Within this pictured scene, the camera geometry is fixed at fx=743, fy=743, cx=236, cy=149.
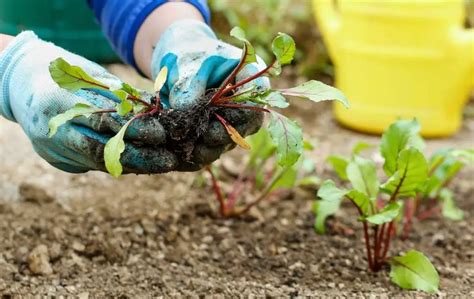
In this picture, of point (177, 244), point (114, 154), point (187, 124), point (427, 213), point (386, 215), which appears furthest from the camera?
point (427, 213)

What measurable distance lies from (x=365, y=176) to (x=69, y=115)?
23.2 inches

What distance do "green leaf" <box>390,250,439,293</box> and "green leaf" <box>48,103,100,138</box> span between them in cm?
61

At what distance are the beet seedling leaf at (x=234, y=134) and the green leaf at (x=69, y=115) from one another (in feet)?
0.63

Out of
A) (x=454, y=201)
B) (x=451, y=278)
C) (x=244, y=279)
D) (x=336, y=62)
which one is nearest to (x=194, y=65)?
(x=244, y=279)

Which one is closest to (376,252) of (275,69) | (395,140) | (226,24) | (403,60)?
(395,140)

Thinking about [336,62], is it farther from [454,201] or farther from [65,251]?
[65,251]

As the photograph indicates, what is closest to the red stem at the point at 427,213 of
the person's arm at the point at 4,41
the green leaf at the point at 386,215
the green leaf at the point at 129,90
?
the green leaf at the point at 386,215

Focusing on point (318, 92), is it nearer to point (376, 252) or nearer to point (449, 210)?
point (376, 252)

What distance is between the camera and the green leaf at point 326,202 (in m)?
1.24

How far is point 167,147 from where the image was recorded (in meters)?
1.14

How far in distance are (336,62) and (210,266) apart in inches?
58.5

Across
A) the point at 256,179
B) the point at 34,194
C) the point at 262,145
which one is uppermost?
the point at 262,145

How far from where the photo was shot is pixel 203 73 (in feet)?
3.91

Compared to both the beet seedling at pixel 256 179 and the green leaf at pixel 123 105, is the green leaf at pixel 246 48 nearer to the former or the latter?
the green leaf at pixel 123 105
